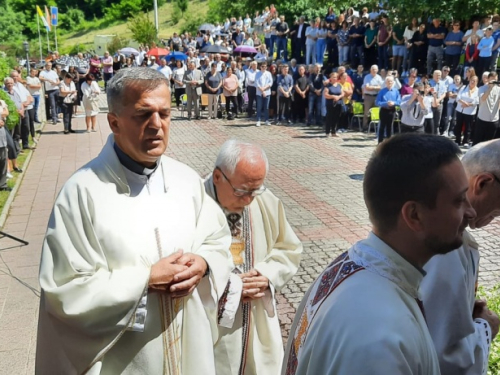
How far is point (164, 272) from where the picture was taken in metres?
2.28

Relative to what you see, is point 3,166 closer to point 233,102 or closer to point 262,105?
point 262,105

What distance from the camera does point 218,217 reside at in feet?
8.99

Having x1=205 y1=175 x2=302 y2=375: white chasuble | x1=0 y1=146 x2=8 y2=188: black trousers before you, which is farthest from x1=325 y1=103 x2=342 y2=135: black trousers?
x1=205 y1=175 x2=302 y2=375: white chasuble

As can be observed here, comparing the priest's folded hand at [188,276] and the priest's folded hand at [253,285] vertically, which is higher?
the priest's folded hand at [188,276]

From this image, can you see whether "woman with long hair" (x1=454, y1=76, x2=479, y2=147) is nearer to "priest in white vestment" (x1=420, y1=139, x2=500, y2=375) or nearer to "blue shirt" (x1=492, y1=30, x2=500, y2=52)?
"blue shirt" (x1=492, y1=30, x2=500, y2=52)

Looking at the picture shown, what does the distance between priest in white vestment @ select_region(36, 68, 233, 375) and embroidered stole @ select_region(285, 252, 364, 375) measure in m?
0.59

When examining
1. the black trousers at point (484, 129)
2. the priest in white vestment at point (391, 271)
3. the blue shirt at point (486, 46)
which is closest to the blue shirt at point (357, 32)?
the blue shirt at point (486, 46)

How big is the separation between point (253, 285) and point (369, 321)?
1611 millimetres

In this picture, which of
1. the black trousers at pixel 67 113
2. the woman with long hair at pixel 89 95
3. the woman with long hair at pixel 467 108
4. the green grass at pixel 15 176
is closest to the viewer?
the green grass at pixel 15 176

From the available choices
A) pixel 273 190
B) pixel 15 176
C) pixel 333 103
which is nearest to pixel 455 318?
pixel 273 190

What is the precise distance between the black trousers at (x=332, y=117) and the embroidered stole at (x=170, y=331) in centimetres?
1449

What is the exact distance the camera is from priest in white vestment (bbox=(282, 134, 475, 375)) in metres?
1.46

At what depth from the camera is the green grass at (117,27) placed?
6858 cm

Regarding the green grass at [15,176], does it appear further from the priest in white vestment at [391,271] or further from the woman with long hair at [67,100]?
the priest in white vestment at [391,271]
